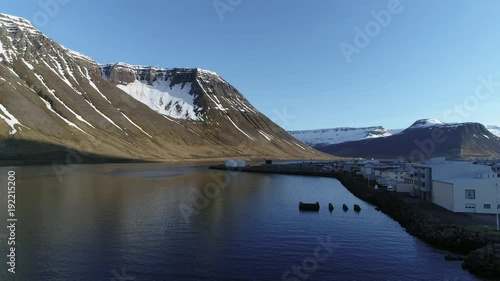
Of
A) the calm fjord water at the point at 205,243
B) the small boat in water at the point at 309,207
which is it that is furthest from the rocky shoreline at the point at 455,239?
the small boat in water at the point at 309,207

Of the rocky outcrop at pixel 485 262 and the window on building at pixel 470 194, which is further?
the window on building at pixel 470 194

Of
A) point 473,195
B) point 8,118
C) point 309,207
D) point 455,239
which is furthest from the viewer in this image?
point 8,118

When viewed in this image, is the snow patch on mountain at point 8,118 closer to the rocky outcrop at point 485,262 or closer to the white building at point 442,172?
the white building at point 442,172

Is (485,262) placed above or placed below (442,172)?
below

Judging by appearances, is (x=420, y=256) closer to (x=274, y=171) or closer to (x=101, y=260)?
(x=101, y=260)

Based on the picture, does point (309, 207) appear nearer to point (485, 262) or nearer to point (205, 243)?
point (205, 243)

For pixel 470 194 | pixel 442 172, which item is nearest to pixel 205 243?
pixel 470 194
